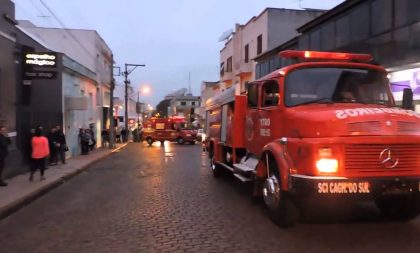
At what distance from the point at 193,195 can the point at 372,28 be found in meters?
10.9

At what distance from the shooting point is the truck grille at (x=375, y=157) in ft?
23.4

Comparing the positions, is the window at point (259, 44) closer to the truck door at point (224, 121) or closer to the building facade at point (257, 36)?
the building facade at point (257, 36)

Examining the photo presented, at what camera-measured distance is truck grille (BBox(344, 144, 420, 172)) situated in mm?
7117

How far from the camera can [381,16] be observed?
18422mm

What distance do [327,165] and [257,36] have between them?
33.6m

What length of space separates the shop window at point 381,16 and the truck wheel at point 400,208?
10795 millimetres

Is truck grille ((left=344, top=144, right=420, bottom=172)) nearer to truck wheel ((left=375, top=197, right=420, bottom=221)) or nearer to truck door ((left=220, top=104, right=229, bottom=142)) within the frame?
truck wheel ((left=375, top=197, right=420, bottom=221))

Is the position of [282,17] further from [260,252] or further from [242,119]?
[260,252]

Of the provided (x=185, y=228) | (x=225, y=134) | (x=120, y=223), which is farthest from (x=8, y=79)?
(x=185, y=228)

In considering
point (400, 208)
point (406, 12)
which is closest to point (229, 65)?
point (406, 12)

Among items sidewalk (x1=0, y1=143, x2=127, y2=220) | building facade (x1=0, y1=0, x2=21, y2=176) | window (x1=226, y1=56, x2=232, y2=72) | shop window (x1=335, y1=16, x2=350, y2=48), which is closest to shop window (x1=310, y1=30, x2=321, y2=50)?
shop window (x1=335, y1=16, x2=350, y2=48)

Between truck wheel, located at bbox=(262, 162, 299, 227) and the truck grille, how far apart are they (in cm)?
120

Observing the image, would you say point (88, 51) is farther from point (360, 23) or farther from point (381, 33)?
point (381, 33)

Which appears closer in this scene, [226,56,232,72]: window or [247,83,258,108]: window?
[247,83,258,108]: window
